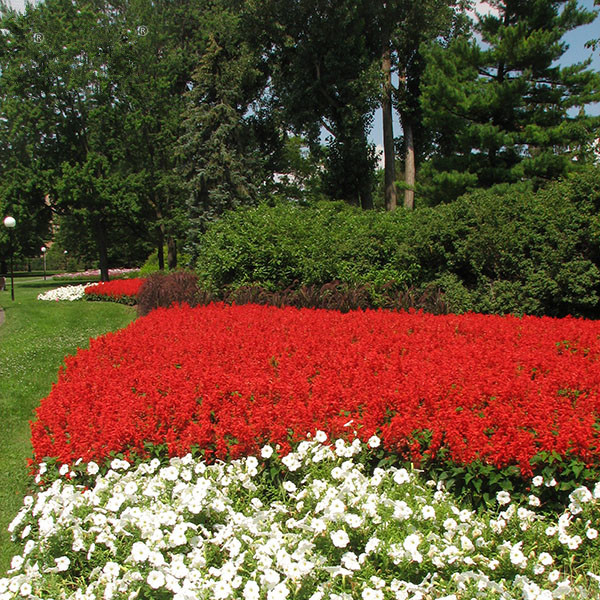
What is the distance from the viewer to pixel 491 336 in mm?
5230

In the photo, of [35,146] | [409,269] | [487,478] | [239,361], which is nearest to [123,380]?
[239,361]

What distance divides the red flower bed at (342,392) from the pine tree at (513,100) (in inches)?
482

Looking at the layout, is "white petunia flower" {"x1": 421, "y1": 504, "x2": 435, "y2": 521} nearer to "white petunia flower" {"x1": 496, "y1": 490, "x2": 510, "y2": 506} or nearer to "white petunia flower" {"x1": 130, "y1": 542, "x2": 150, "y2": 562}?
"white petunia flower" {"x1": 496, "y1": 490, "x2": 510, "y2": 506}

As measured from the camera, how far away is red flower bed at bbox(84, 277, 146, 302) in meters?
18.0

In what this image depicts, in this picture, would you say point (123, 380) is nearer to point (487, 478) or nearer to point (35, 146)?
point (487, 478)

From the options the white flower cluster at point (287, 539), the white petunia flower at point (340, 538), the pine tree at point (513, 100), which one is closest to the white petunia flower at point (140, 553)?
the white flower cluster at point (287, 539)

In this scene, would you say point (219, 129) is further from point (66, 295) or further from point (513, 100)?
point (513, 100)

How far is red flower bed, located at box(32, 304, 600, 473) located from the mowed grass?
0.58m

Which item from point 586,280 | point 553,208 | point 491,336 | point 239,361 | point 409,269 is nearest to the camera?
point 239,361

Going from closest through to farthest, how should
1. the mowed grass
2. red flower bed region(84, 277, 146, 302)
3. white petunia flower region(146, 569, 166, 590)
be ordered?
white petunia flower region(146, 569, 166, 590), the mowed grass, red flower bed region(84, 277, 146, 302)

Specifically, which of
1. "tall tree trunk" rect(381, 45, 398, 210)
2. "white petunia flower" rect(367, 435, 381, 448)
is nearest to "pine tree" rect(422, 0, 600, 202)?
"tall tree trunk" rect(381, 45, 398, 210)

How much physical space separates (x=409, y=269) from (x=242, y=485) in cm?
564

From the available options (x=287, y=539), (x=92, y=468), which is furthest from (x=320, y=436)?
(x=92, y=468)

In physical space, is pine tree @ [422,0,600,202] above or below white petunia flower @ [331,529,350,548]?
above
